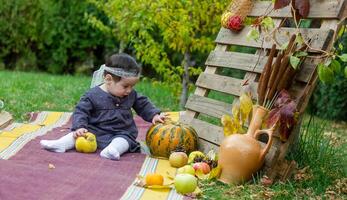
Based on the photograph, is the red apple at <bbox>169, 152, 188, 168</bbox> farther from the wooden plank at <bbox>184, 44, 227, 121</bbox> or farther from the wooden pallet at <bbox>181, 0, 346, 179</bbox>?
the wooden plank at <bbox>184, 44, 227, 121</bbox>

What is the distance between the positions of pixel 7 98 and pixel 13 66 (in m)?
6.64

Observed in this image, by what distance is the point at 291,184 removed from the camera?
3984 millimetres

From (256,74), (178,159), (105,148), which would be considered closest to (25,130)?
(105,148)

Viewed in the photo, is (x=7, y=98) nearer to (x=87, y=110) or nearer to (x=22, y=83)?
(x=22, y=83)

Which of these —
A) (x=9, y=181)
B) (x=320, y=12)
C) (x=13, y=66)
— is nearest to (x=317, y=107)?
(x=320, y=12)

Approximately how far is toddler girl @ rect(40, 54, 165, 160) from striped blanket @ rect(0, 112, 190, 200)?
19cm

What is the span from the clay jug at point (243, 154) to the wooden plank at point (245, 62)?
0.38 m

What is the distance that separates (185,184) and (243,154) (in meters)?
0.50

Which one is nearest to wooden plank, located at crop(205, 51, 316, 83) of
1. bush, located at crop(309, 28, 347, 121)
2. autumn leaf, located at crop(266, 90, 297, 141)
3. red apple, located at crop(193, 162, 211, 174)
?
autumn leaf, located at crop(266, 90, 297, 141)

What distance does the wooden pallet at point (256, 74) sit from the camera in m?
4.12

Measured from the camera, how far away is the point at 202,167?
425cm

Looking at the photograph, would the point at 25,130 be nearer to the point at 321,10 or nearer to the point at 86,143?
the point at 86,143

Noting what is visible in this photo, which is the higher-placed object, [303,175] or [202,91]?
[202,91]

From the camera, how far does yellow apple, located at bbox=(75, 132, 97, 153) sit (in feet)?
15.5
